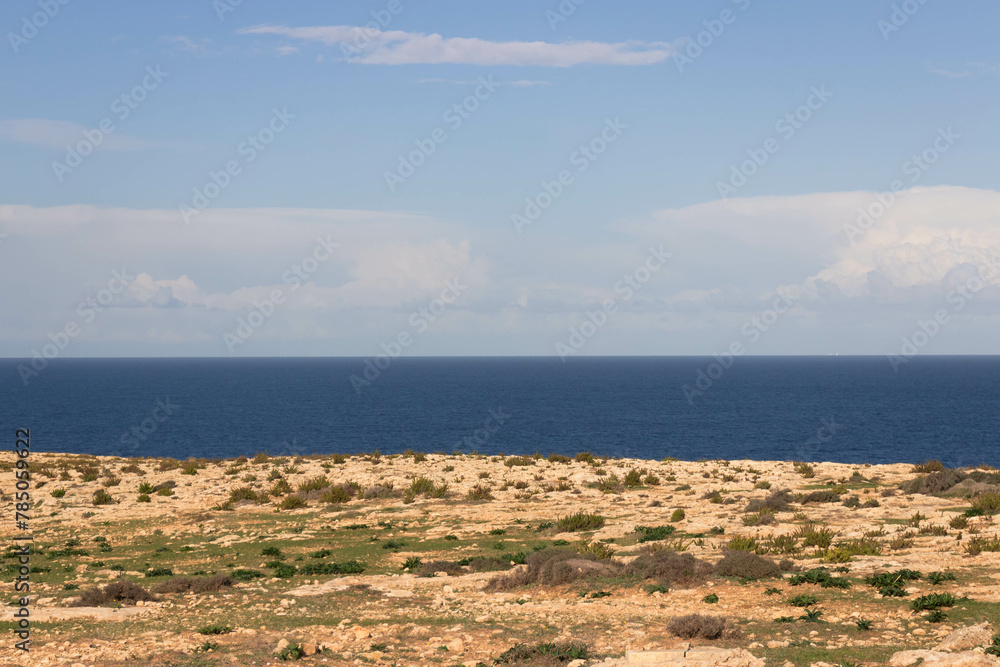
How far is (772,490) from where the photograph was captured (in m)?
36.3

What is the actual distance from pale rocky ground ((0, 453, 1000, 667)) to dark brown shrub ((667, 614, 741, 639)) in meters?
0.25

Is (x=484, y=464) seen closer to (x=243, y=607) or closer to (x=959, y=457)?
(x=243, y=607)

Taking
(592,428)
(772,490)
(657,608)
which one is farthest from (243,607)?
(592,428)

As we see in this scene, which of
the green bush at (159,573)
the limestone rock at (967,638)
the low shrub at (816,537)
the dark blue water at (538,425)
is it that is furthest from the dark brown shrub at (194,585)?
the dark blue water at (538,425)

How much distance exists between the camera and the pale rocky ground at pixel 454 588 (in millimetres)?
14633

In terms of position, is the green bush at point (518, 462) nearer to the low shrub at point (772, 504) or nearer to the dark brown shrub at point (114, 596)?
the low shrub at point (772, 504)

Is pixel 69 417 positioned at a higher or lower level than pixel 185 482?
higher

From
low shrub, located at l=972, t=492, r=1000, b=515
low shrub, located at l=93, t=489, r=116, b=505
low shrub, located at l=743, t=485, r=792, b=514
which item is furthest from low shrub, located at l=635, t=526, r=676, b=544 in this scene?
low shrub, located at l=93, t=489, r=116, b=505

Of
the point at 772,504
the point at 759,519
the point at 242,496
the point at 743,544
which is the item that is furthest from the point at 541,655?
the point at 242,496

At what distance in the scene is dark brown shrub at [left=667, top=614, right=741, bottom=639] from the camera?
47.8 ft

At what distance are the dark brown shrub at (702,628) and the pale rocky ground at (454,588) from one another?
0.81 feet

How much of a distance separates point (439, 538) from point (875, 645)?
17910mm

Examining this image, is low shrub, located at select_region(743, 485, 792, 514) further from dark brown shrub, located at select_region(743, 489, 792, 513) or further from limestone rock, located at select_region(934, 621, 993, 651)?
limestone rock, located at select_region(934, 621, 993, 651)

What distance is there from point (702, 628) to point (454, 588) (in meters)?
7.88
